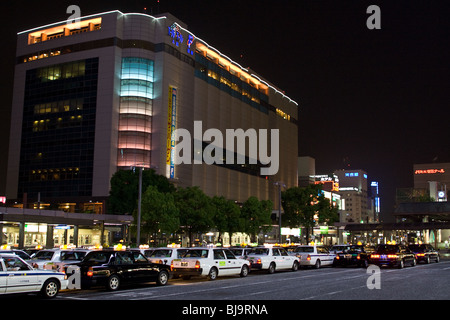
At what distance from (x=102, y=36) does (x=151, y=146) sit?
2237 centimetres

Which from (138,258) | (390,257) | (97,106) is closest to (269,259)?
(390,257)

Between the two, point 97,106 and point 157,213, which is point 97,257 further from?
point 97,106

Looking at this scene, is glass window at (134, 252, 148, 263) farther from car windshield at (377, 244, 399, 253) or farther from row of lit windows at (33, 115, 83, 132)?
row of lit windows at (33, 115, 83, 132)

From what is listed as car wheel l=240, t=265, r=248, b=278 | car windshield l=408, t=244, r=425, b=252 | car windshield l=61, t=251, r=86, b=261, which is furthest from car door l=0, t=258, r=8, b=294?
car windshield l=408, t=244, r=425, b=252

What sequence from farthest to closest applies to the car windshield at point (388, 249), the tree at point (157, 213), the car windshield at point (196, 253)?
1. the tree at point (157, 213)
2. the car windshield at point (388, 249)
3. the car windshield at point (196, 253)

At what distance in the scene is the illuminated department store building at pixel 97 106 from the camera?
88.6 m

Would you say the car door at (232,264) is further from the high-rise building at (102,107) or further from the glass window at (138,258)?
the high-rise building at (102,107)

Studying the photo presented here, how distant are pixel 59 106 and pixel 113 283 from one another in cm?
7905

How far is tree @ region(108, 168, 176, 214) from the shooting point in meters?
70.8

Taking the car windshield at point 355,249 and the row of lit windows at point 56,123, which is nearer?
the car windshield at point 355,249

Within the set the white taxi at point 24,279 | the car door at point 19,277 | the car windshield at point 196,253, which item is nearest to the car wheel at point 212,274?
the car windshield at point 196,253

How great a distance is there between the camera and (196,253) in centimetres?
2603

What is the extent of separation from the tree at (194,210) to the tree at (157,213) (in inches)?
225

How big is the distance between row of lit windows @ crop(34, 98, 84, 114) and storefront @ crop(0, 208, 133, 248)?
2569 cm
